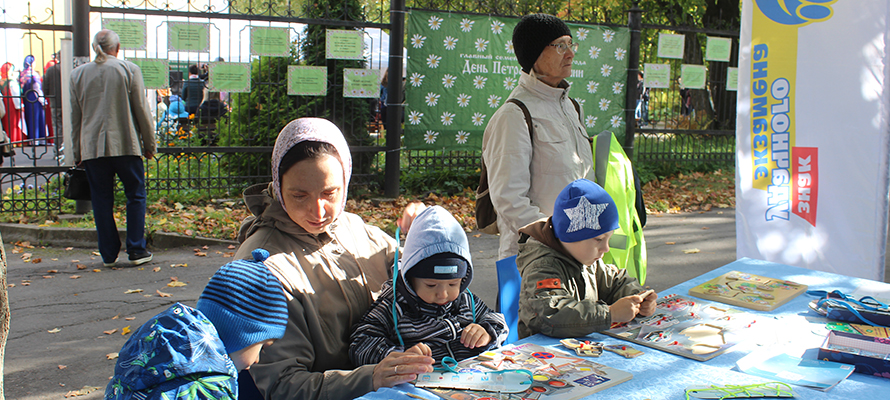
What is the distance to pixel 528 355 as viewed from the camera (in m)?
2.04

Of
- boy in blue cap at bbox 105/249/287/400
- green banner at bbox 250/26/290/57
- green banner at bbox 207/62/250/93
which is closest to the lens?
boy in blue cap at bbox 105/249/287/400

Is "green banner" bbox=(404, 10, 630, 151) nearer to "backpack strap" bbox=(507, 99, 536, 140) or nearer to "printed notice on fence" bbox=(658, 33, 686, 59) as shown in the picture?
"printed notice on fence" bbox=(658, 33, 686, 59)

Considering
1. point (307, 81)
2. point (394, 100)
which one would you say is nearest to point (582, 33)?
point (394, 100)

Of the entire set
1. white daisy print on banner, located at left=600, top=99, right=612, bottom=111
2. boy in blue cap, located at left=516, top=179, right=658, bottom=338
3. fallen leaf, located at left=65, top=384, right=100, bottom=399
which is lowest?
fallen leaf, located at left=65, top=384, right=100, bottom=399

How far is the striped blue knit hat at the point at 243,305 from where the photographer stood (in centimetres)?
148

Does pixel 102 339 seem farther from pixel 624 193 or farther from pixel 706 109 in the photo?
pixel 706 109

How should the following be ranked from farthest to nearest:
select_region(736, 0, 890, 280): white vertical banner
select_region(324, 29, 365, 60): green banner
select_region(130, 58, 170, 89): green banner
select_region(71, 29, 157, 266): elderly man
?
1. select_region(324, 29, 365, 60): green banner
2. select_region(130, 58, 170, 89): green banner
3. select_region(71, 29, 157, 266): elderly man
4. select_region(736, 0, 890, 280): white vertical banner

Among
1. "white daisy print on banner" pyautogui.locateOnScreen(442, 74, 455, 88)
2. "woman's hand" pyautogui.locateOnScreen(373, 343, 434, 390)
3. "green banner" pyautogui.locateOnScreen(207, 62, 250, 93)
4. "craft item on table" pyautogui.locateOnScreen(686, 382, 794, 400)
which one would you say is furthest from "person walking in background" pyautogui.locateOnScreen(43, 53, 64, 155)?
"craft item on table" pyautogui.locateOnScreen(686, 382, 794, 400)

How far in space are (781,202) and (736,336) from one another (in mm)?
2354

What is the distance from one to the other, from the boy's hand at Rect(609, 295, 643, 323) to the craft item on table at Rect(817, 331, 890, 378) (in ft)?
1.91

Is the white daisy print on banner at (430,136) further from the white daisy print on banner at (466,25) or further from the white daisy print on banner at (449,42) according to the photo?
the white daisy print on banner at (466,25)

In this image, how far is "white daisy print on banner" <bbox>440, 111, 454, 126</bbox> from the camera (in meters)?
8.75

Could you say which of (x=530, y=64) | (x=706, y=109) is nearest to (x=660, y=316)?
(x=530, y=64)

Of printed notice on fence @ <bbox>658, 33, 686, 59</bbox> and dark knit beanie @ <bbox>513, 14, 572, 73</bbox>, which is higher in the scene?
printed notice on fence @ <bbox>658, 33, 686, 59</bbox>
